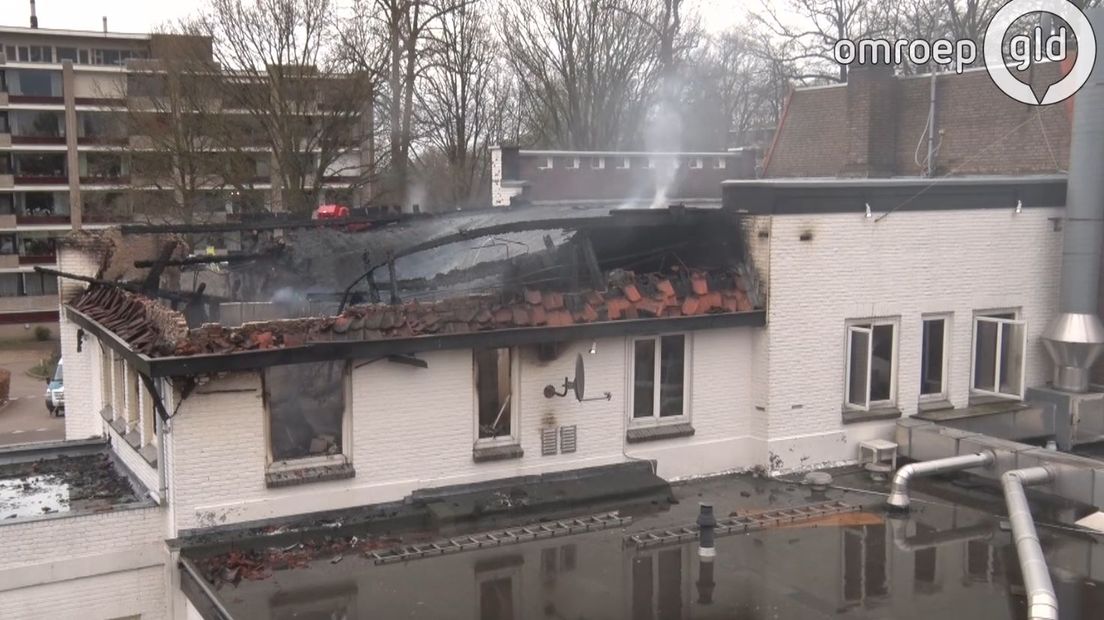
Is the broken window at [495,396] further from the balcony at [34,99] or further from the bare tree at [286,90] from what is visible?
the balcony at [34,99]

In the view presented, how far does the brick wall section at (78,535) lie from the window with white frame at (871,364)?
967cm

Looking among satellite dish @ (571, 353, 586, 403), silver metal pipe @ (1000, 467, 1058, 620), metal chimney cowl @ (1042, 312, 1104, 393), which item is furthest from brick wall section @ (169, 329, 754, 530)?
metal chimney cowl @ (1042, 312, 1104, 393)

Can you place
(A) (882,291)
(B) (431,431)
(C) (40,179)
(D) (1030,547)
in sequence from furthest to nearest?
(C) (40,179) < (A) (882,291) < (B) (431,431) < (D) (1030,547)

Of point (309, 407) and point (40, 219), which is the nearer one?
point (309, 407)

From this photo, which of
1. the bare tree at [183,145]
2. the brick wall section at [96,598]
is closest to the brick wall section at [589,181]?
the bare tree at [183,145]

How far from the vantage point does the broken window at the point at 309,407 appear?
1188 centimetres

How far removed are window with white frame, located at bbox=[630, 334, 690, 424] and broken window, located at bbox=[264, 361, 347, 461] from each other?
4.07 metres

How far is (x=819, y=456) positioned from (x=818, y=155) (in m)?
12.3

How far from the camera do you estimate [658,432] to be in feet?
45.8

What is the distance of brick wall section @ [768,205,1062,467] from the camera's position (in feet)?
47.2

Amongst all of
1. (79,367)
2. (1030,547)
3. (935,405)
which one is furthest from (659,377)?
(79,367)

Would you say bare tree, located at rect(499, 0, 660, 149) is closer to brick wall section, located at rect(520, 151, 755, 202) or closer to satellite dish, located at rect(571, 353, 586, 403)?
brick wall section, located at rect(520, 151, 755, 202)

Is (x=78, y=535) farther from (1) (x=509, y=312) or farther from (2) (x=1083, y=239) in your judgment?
(2) (x=1083, y=239)

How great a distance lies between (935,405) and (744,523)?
494cm
